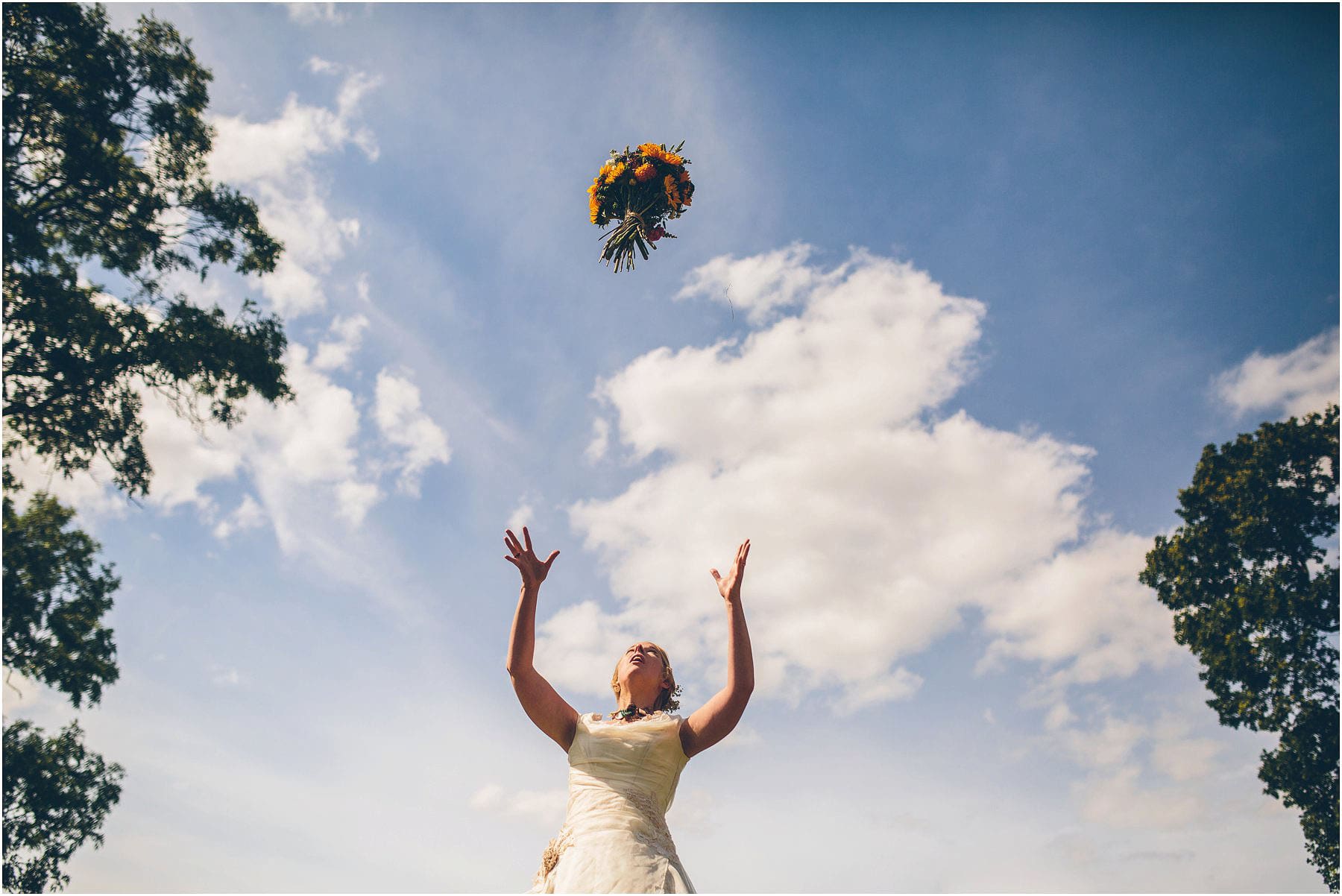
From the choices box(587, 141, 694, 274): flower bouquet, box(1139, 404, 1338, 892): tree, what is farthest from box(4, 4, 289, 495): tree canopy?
box(1139, 404, 1338, 892): tree

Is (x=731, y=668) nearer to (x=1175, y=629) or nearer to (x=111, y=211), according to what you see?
(x=111, y=211)

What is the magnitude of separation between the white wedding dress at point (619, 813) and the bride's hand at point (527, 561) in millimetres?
796

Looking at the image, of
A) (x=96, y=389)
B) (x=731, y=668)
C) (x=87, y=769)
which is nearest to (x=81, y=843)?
(x=87, y=769)

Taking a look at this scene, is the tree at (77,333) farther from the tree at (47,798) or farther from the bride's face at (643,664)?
the bride's face at (643,664)

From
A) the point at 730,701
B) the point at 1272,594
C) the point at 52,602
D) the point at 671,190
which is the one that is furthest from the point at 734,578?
the point at 1272,594

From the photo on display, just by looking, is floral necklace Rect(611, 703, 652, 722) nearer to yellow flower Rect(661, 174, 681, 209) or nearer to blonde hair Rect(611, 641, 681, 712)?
blonde hair Rect(611, 641, 681, 712)

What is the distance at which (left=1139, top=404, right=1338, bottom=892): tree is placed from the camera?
12336 mm

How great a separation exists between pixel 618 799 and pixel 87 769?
11.1 m

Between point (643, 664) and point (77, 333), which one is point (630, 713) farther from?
point (77, 333)

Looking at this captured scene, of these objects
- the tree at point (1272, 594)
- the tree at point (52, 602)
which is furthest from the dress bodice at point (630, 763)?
the tree at point (1272, 594)

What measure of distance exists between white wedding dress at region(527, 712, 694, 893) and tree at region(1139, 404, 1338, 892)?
47.8 ft

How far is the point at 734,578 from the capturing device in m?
3.77

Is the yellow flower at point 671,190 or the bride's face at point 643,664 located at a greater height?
the yellow flower at point 671,190

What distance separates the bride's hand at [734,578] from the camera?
372 centimetres
